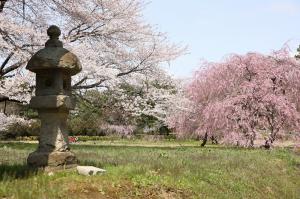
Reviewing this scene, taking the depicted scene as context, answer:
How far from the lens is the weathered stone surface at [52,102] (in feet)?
29.4

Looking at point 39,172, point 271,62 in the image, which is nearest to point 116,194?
point 39,172

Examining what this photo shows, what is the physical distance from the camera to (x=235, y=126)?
2541cm

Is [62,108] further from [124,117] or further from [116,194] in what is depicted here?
[124,117]

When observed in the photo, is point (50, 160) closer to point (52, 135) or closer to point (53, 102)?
point (52, 135)

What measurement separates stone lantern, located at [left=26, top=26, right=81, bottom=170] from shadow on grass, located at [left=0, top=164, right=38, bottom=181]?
11.9 inches

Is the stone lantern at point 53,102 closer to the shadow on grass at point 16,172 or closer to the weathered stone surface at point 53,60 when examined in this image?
the weathered stone surface at point 53,60

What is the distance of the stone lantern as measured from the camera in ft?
29.6

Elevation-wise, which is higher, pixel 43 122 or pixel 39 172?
pixel 43 122

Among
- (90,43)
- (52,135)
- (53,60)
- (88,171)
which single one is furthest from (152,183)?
(90,43)

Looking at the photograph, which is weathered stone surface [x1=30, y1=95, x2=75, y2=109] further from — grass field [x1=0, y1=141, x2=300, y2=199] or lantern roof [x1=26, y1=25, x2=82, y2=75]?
grass field [x1=0, y1=141, x2=300, y2=199]

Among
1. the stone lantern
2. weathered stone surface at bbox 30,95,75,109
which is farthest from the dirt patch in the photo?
weathered stone surface at bbox 30,95,75,109

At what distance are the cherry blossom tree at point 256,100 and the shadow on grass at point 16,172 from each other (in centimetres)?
1630

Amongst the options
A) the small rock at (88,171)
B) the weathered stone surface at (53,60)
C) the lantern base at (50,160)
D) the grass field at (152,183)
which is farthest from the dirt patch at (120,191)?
the weathered stone surface at (53,60)

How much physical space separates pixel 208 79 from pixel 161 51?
8527 millimetres
